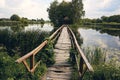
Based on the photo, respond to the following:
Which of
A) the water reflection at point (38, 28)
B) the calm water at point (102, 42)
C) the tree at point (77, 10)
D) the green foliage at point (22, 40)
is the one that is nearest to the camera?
the green foliage at point (22, 40)

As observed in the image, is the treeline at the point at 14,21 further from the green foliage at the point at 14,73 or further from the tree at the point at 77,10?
the green foliage at the point at 14,73

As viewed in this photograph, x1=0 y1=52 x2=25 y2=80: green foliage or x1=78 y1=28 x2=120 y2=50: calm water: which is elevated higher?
x1=0 y1=52 x2=25 y2=80: green foliage

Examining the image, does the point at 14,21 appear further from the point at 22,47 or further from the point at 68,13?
the point at 22,47

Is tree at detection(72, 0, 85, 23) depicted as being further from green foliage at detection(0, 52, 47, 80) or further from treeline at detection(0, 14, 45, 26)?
green foliage at detection(0, 52, 47, 80)

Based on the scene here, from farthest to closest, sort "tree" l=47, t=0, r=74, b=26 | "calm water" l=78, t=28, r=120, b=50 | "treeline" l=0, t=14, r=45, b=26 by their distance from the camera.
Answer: "treeline" l=0, t=14, r=45, b=26 → "tree" l=47, t=0, r=74, b=26 → "calm water" l=78, t=28, r=120, b=50

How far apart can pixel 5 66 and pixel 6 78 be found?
0.88m

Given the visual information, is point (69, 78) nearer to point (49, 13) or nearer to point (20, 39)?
point (20, 39)

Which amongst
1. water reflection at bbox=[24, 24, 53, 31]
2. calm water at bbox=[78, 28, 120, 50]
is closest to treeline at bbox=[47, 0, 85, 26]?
water reflection at bbox=[24, 24, 53, 31]

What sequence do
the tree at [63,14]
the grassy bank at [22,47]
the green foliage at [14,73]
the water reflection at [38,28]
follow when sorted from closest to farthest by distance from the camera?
the green foliage at [14,73] < the grassy bank at [22,47] < the water reflection at [38,28] < the tree at [63,14]

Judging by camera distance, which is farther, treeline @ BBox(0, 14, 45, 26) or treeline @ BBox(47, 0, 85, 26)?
treeline @ BBox(0, 14, 45, 26)

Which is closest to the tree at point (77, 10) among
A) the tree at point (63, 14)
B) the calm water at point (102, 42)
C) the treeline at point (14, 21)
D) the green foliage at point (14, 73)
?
the tree at point (63, 14)

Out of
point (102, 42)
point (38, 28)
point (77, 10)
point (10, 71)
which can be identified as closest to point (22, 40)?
point (38, 28)

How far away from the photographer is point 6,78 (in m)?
6.91

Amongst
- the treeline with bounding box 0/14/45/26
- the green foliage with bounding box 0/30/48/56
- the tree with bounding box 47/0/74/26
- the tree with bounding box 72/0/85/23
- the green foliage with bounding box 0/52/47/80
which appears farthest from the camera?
the treeline with bounding box 0/14/45/26
